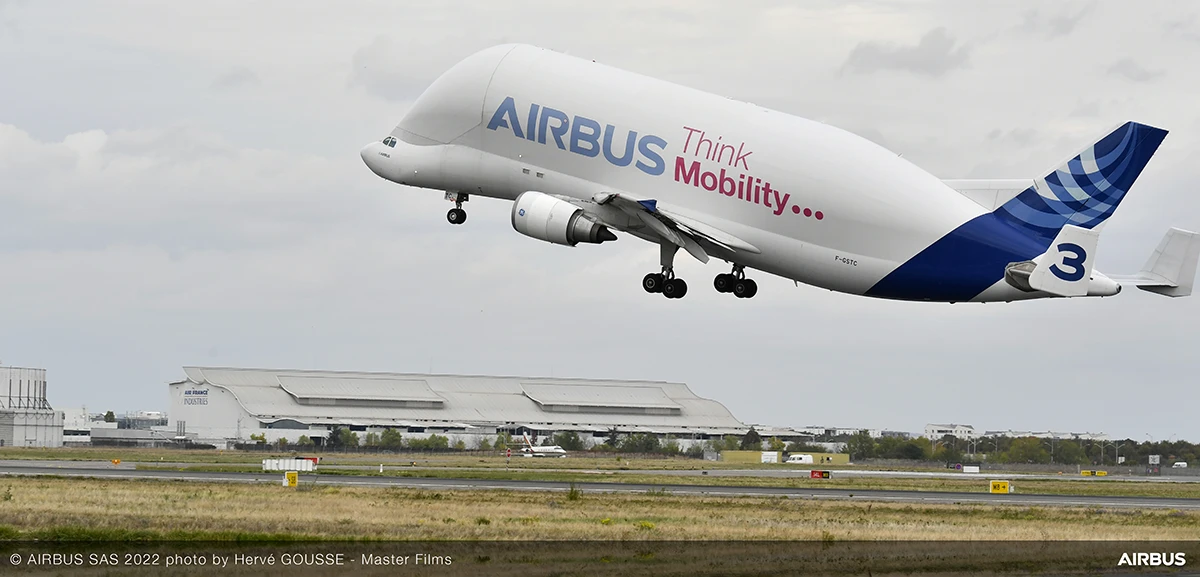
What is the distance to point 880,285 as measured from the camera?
4956 centimetres

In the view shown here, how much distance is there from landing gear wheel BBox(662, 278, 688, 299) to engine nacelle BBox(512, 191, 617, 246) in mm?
2876

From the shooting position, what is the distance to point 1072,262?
1874 inches

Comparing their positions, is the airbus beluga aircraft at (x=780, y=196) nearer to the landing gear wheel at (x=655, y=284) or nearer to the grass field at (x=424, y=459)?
the landing gear wheel at (x=655, y=284)

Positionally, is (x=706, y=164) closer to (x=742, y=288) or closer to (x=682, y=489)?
(x=742, y=288)

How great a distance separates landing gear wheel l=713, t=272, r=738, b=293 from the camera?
178 ft

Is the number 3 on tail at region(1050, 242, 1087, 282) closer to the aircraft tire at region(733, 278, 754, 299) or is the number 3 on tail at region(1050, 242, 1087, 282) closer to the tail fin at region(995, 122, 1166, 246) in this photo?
the tail fin at region(995, 122, 1166, 246)

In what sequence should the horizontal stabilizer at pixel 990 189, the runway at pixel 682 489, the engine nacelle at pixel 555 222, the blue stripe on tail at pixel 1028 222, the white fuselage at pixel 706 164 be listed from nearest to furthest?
the blue stripe on tail at pixel 1028 222 → the white fuselage at pixel 706 164 → the horizontal stabilizer at pixel 990 189 → the engine nacelle at pixel 555 222 → the runway at pixel 682 489

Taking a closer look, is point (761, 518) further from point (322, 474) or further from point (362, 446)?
point (362, 446)

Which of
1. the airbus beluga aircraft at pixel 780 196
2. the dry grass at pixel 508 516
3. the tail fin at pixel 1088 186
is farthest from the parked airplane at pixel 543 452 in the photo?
the tail fin at pixel 1088 186

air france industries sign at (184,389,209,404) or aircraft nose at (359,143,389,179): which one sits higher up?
aircraft nose at (359,143,389,179)

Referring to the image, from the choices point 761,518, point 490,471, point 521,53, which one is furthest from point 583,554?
point 490,471

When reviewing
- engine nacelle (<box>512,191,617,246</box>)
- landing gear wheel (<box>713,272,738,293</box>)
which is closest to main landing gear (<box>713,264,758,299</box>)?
landing gear wheel (<box>713,272,738,293</box>)

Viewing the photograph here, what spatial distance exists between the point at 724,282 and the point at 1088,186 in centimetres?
1309

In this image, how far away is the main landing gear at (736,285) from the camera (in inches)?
2136
